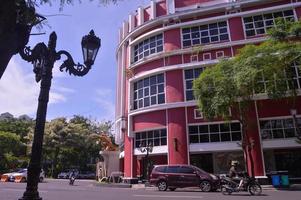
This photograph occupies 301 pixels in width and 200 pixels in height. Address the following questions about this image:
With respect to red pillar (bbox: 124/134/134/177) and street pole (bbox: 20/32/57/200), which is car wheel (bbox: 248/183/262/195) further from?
red pillar (bbox: 124/134/134/177)

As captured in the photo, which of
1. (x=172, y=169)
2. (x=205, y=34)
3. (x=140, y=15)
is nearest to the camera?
(x=172, y=169)

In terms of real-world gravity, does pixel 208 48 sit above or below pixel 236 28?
below

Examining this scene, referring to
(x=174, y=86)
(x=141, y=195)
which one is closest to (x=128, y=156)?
(x=174, y=86)

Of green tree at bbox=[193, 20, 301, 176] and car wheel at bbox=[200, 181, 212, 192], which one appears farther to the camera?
green tree at bbox=[193, 20, 301, 176]

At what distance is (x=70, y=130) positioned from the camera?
5372 centimetres

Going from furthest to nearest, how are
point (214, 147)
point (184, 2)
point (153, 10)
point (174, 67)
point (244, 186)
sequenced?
point (153, 10)
point (184, 2)
point (174, 67)
point (214, 147)
point (244, 186)

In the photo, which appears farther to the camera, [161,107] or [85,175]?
[85,175]

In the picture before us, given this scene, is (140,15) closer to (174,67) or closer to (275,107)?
(174,67)

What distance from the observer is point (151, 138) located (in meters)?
31.0

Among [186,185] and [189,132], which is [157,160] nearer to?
[189,132]

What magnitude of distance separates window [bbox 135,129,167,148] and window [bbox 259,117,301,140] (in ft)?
26.7

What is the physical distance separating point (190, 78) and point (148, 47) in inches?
230

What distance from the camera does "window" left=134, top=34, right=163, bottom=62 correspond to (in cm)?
3241

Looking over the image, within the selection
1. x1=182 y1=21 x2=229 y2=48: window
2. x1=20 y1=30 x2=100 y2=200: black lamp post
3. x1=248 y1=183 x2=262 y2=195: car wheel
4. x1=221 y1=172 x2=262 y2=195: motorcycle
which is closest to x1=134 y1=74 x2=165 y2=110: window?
x1=182 y1=21 x2=229 y2=48: window
